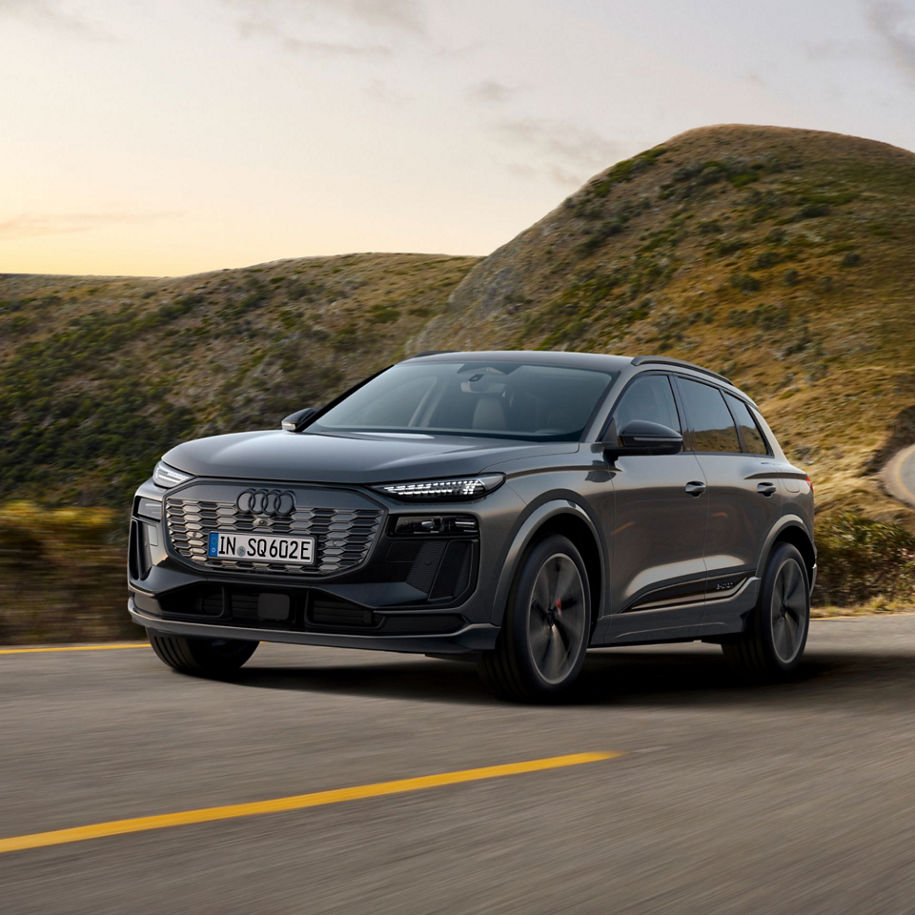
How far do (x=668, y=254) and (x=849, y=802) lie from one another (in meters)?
84.4

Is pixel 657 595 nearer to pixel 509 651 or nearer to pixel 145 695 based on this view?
pixel 509 651

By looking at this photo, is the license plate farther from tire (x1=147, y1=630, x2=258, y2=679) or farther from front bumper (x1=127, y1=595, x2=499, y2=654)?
tire (x1=147, y1=630, x2=258, y2=679)

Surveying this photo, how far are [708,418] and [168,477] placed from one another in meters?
3.45

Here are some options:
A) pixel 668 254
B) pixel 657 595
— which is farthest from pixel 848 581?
pixel 668 254

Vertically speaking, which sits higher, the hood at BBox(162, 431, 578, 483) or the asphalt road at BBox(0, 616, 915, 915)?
the hood at BBox(162, 431, 578, 483)

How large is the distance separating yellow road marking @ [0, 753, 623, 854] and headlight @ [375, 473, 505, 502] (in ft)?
4.78

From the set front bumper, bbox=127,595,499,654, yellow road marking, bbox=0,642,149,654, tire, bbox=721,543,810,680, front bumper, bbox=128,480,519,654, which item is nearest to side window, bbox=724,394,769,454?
tire, bbox=721,543,810,680

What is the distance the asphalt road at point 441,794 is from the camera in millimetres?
4133

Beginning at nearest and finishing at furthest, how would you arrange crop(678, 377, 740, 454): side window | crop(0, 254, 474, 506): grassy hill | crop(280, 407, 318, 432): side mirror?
1. crop(280, 407, 318, 432): side mirror
2. crop(678, 377, 740, 454): side window
3. crop(0, 254, 474, 506): grassy hill

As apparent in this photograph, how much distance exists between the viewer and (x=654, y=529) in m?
8.51

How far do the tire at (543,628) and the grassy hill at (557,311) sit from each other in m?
47.5

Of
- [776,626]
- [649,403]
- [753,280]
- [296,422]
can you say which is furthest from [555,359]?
[753,280]

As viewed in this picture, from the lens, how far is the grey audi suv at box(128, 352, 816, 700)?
722 centimetres

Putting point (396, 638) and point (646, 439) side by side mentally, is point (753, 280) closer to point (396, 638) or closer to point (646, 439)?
point (646, 439)
